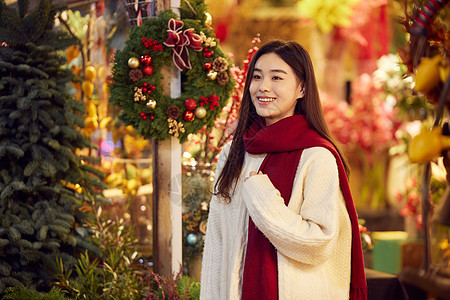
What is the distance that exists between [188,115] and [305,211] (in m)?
1.21

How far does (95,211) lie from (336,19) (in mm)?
3145

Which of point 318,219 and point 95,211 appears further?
point 95,211

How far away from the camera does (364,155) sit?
19.9ft

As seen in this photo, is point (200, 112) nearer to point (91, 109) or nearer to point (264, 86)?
point (264, 86)

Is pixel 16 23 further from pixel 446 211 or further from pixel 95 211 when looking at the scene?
pixel 446 211

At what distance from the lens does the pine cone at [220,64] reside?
9.85ft

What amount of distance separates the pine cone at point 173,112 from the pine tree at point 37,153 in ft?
2.22

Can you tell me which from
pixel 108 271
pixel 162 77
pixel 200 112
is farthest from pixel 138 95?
pixel 108 271

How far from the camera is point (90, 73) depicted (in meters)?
3.83

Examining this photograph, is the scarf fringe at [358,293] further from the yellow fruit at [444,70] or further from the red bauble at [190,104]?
the red bauble at [190,104]

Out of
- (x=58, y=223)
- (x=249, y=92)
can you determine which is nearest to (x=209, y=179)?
(x=58, y=223)

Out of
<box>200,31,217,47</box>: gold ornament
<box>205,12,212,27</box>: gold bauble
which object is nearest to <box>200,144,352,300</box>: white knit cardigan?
<box>200,31,217,47</box>: gold ornament

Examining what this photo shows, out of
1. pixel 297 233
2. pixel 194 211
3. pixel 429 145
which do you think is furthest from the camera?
pixel 194 211

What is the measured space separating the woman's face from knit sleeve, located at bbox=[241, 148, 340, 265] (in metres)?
0.23
